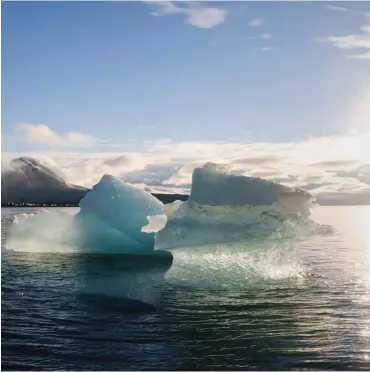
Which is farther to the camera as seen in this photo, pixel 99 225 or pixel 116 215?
pixel 99 225


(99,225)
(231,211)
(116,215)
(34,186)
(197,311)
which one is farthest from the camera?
(99,225)

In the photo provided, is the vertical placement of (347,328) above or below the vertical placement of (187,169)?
below

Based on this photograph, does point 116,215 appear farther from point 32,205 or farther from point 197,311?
point 197,311

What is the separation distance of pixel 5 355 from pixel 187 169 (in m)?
3.46

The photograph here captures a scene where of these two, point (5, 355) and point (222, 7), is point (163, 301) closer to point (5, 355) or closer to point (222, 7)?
point (5, 355)

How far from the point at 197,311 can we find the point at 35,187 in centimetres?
356

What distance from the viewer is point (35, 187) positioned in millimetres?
8273

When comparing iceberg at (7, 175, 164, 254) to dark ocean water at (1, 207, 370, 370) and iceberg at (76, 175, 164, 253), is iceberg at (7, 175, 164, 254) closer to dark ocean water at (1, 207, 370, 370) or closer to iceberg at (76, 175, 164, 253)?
iceberg at (76, 175, 164, 253)

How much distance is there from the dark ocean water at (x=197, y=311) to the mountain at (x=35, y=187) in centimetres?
70

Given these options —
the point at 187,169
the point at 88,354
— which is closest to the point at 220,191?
the point at 187,169

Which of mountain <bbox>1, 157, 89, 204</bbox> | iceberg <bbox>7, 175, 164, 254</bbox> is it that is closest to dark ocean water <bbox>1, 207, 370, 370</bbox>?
iceberg <bbox>7, 175, 164, 254</bbox>

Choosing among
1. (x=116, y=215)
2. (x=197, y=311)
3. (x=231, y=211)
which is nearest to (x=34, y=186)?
(x=116, y=215)

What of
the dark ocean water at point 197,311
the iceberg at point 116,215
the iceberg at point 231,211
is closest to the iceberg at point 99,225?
the iceberg at point 116,215

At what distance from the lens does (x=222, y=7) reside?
6.48m
